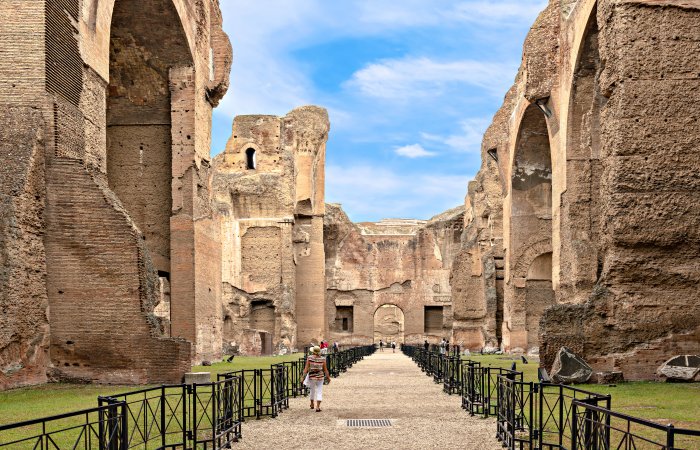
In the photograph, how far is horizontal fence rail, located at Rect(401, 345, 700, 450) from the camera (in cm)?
448

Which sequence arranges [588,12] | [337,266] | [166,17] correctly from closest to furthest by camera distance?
[588,12] < [166,17] < [337,266]

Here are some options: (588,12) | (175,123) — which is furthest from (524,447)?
(175,123)

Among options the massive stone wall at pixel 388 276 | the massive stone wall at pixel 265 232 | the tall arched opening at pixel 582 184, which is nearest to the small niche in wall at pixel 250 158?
the massive stone wall at pixel 265 232

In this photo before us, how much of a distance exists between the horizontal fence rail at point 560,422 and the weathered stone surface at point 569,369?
1.08m

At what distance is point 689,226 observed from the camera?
11.3m

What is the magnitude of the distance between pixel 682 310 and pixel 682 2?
4.50m

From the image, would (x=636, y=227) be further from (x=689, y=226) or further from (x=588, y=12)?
→ (x=588, y=12)

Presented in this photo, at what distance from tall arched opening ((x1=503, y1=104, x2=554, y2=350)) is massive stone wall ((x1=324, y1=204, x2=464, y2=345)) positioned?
2032 cm

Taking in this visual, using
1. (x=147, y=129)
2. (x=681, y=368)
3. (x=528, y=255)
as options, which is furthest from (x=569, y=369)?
(x=528, y=255)

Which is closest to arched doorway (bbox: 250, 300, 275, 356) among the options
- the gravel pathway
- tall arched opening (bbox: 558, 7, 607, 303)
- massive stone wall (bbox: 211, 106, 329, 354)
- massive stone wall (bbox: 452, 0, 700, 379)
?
massive stone wall (bbox: 211, 106, 329, 354)

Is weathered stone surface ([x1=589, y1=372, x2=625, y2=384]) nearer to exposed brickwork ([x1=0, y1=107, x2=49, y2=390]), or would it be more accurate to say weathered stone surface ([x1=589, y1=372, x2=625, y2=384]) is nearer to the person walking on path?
the person walking on path

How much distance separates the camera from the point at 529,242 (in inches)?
915

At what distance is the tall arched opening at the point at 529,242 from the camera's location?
2308 centimetres

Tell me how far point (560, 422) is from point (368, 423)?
346cm
